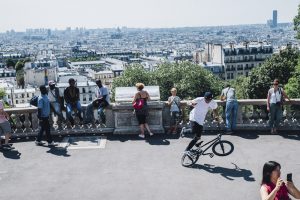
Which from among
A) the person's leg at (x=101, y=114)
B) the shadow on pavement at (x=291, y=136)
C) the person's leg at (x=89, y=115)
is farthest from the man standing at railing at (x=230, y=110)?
the person's leg at (x=89, y=115)

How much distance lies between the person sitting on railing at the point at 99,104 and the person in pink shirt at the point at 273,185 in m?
8.14

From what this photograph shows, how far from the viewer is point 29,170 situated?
37.2 ft

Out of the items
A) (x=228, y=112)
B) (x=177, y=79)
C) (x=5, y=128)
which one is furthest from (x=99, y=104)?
(x=177, y=79)

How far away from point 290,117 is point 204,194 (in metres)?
6.03

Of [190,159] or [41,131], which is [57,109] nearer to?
[41,131]

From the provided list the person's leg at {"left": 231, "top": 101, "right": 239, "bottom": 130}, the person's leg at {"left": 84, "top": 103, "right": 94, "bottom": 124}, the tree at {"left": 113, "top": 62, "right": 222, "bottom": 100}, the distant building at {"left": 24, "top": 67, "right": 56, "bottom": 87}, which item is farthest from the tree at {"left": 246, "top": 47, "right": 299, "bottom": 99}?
the distant building at {"left": 24, "top": 67, "right": 56, "bottom": 87}

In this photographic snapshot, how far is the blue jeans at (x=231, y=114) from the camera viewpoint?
14141 millimetres

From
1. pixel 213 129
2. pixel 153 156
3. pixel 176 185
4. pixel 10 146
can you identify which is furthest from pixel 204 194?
pixel 10 146

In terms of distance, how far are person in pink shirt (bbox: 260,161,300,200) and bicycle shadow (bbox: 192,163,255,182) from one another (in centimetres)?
313

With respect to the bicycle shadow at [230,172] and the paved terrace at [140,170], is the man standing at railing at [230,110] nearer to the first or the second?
the paved terrace at [140,170]

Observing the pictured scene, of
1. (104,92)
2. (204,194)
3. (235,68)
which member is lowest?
(235,68)

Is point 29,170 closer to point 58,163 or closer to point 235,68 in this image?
point 58,163

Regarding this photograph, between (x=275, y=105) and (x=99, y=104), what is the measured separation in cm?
518

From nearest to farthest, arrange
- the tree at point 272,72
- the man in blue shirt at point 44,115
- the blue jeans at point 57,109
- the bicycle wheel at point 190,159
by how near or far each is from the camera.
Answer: the bicycle wheel at point 190,159 < the man in blue shirt at point 44,115 < the blue jeans at point 57,109 < the tree at point 272,72
